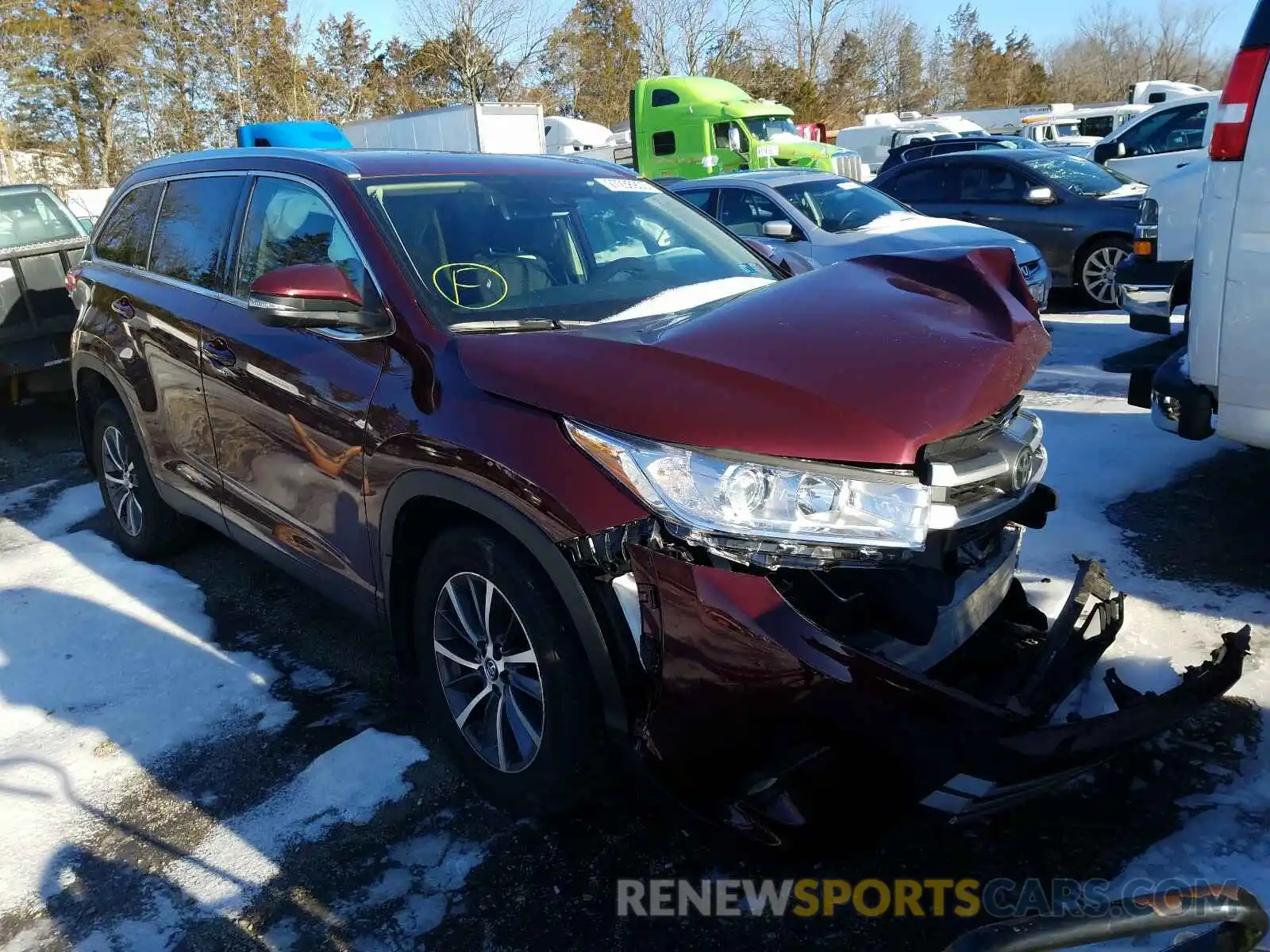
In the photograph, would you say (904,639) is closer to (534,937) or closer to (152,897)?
(534,937)

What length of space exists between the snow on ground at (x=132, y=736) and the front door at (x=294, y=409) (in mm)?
525

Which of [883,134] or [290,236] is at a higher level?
[883,134]

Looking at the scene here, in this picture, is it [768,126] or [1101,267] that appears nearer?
[1101,267]

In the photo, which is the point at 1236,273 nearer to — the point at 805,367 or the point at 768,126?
the point at 805,367

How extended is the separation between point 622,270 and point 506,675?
1444 millimetres

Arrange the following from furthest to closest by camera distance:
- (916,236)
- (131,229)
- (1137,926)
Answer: (916,236)
(131,229)
(1137,926)

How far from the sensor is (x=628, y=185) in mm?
3846

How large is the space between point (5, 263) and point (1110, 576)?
A: 7.84 m

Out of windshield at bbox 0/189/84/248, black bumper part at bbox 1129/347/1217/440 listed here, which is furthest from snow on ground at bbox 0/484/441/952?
windshield at bbox 0/189/84/248

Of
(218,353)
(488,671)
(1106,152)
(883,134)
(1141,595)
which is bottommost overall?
(1141,595)

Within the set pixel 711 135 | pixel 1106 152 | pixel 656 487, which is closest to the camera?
pixel 656 487

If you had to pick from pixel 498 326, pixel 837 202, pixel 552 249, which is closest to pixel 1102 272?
pixel 837 202

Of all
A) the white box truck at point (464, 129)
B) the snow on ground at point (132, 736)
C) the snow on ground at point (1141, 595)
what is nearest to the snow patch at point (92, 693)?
the snow on ground at point (132, 736)

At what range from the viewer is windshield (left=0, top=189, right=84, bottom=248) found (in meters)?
8.07
